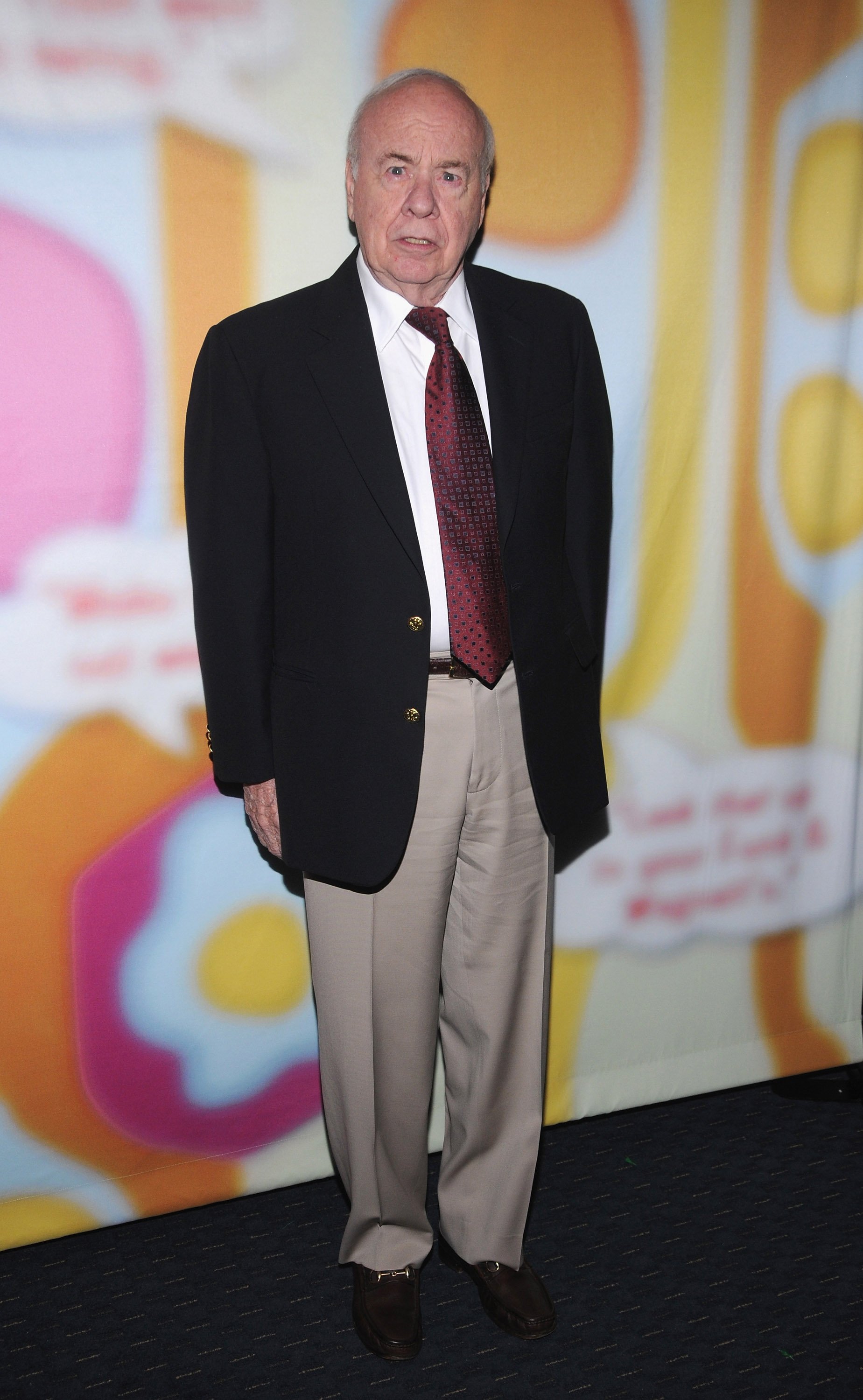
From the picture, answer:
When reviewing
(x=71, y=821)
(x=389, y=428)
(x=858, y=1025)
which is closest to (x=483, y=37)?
(x=389, y=428)

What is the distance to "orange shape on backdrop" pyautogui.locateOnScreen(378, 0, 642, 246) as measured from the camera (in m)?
1.99

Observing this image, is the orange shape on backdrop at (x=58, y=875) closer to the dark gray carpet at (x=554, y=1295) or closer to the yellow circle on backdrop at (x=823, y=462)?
the dark gray carpet at (x=554, y=1295)

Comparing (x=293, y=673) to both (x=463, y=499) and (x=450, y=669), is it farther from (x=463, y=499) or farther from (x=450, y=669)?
(x=463, y=499)

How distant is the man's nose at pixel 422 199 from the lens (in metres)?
1.64

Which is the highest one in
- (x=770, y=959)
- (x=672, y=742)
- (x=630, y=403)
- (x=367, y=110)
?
(x=367, y=110)

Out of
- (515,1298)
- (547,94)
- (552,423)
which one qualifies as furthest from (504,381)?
(515,1298)

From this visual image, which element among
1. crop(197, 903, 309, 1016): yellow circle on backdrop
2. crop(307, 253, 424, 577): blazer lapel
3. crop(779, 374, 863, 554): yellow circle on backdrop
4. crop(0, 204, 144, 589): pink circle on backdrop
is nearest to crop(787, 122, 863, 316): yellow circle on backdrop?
crop(779, 374, 863, 554): yellow circle on backdrop

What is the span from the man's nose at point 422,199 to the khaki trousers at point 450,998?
25.2 inches

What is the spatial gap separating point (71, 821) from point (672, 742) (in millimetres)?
1154

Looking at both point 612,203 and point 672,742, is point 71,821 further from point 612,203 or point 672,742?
point 612,203

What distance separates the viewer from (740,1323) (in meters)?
1.90

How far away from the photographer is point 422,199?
1.65m

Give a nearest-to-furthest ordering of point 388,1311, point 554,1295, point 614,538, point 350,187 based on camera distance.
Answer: point 350,187 → point 388,1311 → point 554,1295 → point 614,538

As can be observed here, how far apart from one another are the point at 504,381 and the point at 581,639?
16.0 inches
